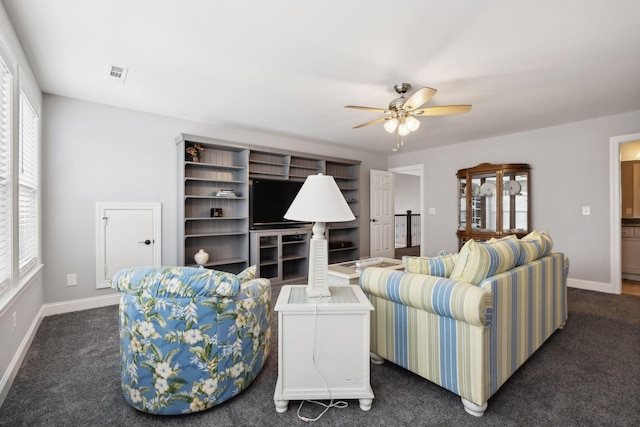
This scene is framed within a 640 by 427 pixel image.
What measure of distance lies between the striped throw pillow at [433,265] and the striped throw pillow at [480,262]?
0.15 ft

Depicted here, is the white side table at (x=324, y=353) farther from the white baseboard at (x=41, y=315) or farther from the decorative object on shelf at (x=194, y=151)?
the decorative object on shelf at (x=194, y=151)

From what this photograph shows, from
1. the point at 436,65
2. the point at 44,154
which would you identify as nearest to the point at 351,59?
the point at 436,65

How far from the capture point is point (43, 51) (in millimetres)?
2389

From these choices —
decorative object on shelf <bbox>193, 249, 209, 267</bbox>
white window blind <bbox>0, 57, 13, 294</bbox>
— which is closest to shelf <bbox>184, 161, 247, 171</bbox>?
decorative object on shelf <bbox>193, 249, 209, 267</bbox>

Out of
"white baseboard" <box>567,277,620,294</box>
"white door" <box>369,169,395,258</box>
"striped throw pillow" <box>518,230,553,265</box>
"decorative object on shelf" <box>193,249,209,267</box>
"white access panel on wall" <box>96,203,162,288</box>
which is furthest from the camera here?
"white door" <box>369,169,395,258</box>

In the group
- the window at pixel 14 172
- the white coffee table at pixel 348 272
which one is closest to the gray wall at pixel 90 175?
the window at pixel 14 172

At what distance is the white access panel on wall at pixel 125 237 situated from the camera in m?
3.47

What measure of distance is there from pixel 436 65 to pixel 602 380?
2494 millimetres

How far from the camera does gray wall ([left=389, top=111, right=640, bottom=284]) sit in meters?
4.02

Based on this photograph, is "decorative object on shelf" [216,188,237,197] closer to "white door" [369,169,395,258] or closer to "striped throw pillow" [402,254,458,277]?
"white door" [369,169,395,258]

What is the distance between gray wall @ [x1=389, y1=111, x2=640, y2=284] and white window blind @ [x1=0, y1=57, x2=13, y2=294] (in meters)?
5.67

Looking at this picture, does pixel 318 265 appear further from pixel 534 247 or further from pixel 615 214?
pixel 615 214

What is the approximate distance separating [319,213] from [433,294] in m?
0.77

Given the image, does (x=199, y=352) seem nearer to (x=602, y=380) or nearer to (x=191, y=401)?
(x=191, y=401)
